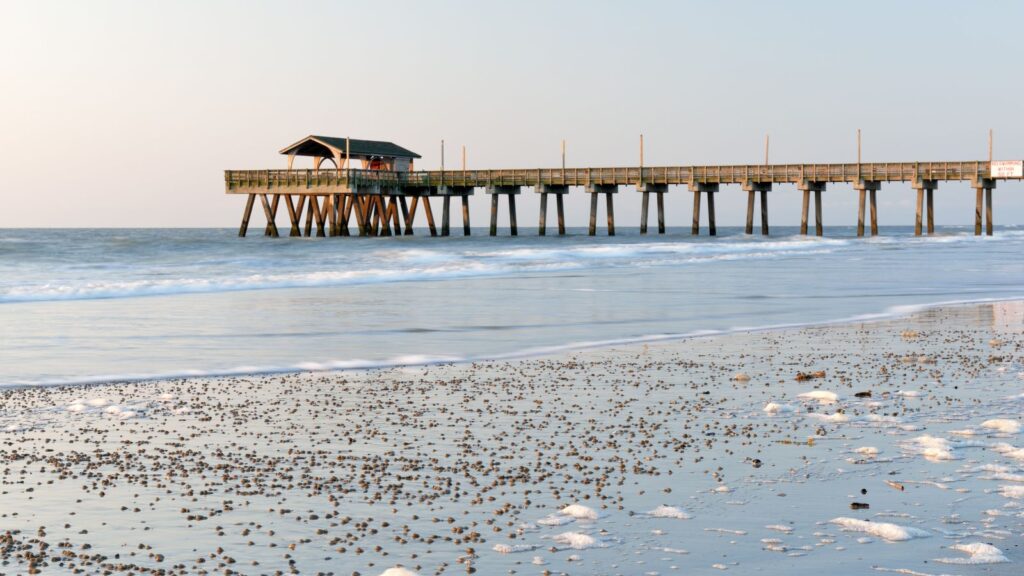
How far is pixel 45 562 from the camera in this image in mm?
5090

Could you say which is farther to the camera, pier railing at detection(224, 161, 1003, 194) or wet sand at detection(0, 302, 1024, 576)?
pier railing at detection(224, 161, 1003, 194)

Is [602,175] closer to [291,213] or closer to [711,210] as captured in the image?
[711,210]

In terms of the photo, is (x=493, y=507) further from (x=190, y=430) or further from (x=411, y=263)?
(x=411, y=263)

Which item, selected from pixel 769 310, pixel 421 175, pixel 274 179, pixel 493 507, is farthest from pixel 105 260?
pixel 493 507

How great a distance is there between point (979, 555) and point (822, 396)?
15.0 feet

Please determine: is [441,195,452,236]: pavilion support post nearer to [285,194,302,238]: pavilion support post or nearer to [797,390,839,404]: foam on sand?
[285,194,302,238]: pavilion support post

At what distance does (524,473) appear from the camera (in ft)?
22.3

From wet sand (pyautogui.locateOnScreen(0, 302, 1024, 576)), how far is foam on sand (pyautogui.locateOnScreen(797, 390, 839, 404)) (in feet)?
0.12

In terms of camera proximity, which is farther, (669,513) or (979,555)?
(669,513)

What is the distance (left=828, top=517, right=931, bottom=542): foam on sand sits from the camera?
539 cm

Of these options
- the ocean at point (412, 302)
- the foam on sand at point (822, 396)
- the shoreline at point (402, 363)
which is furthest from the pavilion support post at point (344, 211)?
the foam on sand at point (822, 396)

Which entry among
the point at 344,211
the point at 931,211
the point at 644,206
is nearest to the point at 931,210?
the point at 931,211

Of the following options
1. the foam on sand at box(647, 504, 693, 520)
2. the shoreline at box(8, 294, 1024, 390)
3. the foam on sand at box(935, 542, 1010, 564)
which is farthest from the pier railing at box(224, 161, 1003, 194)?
the foam on sand at box(935, 542, 1010, 564)

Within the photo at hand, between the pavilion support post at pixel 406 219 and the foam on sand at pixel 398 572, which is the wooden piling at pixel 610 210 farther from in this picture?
the foam on sand at pixel 398 572
